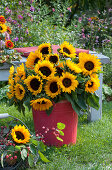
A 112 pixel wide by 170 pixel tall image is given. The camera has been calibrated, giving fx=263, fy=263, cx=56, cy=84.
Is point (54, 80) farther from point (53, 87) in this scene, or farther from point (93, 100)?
point (93, 100)

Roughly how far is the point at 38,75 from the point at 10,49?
80 cm

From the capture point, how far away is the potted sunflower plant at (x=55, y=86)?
209 cm

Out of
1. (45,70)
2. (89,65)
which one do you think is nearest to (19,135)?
(45,70)

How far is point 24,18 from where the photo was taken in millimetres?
4785

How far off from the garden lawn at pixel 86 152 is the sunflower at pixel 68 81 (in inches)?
23.4

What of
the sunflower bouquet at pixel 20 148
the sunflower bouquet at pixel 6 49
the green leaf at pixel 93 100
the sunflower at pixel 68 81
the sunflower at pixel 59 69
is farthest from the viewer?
the sunflower bouquet at pixel 6 49

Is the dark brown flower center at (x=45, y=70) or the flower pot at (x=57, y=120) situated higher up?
the dark brown flower center at (x=45, y=70)

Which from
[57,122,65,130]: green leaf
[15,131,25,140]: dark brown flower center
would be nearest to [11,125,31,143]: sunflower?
[15,131,25,140]: dark brown flower center

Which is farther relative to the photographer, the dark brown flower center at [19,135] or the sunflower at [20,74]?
the sunflower at [20,74]

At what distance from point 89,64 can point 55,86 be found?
34 centimetres

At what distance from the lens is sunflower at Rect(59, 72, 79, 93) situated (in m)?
2.07

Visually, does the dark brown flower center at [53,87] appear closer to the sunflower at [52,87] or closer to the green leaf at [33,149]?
the sunflower at [52,87]

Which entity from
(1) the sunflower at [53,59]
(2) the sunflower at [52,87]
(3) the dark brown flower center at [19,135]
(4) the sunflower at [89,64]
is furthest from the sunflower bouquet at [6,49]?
(3) the dark brown flower center at [19,135]

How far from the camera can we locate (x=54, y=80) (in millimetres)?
2107
